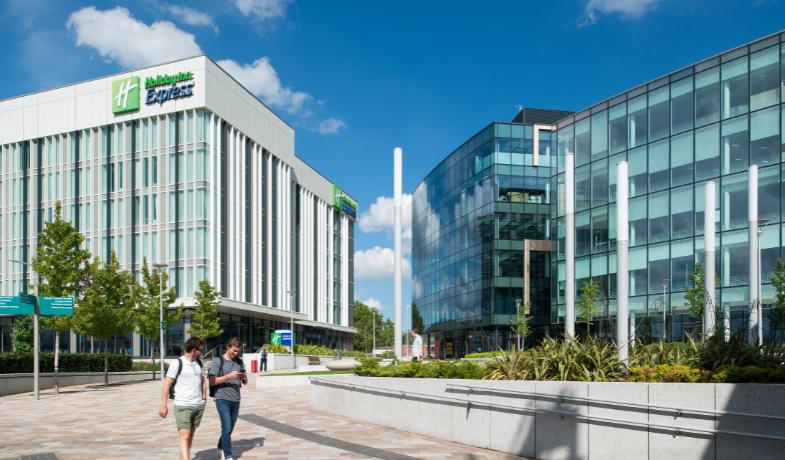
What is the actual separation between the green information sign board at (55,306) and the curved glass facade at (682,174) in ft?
73.7

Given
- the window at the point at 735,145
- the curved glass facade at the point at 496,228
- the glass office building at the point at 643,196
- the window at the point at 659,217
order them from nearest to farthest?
the glass office building at the point at 643,196
the window at the point at 735,145
the window at the point at 659,217
the curved glass facade at the point at 496,228

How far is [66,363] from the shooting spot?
33.1 meters

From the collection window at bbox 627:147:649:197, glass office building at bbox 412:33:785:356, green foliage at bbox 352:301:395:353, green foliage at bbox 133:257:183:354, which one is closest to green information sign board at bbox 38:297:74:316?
green foliage at bbox 133:257:183:354

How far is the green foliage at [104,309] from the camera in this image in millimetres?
32281

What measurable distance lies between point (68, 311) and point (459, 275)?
131 feet

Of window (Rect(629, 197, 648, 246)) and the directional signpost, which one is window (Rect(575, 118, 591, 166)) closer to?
window (Rect(629, 197, 648, 246))

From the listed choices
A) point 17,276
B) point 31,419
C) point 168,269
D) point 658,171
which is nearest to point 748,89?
point 658,171

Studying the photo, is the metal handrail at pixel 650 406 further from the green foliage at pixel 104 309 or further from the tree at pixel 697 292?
the green foliage at pixel 104 309

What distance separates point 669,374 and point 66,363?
1175 inches

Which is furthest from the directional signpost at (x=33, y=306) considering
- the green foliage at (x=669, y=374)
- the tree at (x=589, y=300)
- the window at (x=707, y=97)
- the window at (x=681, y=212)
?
the window at (x=707, y=97)

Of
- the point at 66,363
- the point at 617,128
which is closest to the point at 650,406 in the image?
the point at 66,363

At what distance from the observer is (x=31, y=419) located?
18.4 m

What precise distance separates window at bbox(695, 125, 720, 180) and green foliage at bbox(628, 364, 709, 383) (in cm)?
2947

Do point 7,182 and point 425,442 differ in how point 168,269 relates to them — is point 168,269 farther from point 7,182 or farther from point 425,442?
point 425,442
